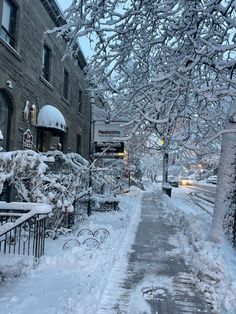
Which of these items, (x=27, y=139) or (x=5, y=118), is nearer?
(x=5, y=118)

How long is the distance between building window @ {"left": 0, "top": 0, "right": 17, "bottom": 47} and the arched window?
183 centimetres

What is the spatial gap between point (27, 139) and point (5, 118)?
138 centimetres

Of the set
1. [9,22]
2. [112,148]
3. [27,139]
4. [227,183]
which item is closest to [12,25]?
[9,22]

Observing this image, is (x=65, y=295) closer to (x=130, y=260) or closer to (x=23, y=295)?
(x=23, y=295)

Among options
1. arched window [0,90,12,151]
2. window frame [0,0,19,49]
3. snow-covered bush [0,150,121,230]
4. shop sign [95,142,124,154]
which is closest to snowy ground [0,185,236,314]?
snow-covered bush [0,150,121,230]

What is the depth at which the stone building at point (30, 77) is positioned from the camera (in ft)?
37.3

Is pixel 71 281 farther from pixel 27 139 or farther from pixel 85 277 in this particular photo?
pixel 27 139

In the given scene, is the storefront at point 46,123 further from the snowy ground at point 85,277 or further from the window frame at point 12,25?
the snowy ground at point 85,277

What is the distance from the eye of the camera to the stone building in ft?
37.3

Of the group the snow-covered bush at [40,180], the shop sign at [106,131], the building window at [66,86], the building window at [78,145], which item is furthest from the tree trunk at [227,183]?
the building window at [78,145]

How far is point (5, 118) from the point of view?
38.0 ft

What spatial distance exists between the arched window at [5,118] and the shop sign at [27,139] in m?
1.00

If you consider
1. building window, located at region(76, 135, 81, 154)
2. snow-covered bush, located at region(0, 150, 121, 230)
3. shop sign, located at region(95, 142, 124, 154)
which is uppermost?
building window, located at region(76, 135, 81, 154)

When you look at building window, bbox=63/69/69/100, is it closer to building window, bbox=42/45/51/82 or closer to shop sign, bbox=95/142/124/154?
building window, bbox=42/45/51/82
